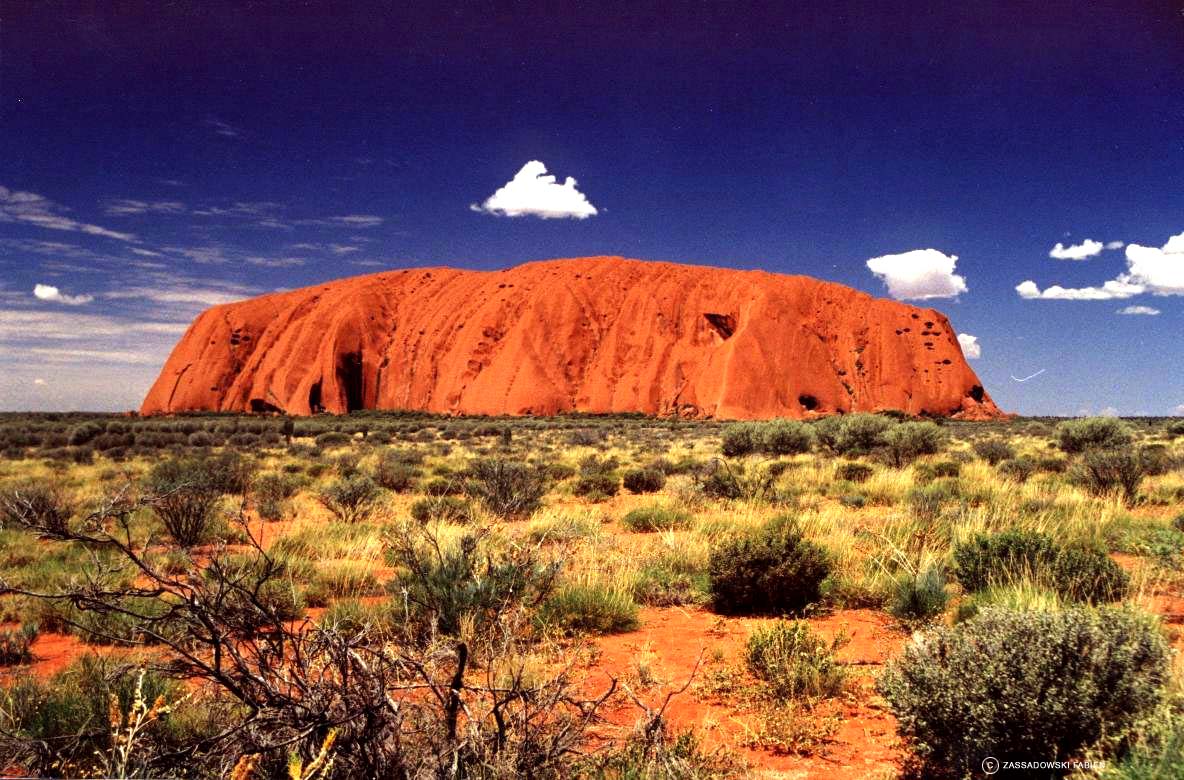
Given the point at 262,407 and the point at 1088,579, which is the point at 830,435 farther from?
the point at 262,407

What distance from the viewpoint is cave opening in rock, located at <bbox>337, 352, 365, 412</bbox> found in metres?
65.6

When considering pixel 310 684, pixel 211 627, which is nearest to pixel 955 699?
pixel 310 684

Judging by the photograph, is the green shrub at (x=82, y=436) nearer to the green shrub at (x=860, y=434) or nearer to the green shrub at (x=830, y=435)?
the green shrub at (x=830, y=435)

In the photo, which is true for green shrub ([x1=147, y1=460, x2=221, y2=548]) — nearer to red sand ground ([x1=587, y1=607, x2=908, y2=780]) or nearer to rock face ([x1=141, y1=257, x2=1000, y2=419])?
red sand ground ([x1=587, y1=607, x2=908, y2=780])

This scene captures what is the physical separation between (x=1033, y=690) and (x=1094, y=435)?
19.2 m

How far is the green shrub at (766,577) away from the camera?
18.8 ft

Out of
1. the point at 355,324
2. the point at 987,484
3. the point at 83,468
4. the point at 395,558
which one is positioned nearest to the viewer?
the point at 395,558

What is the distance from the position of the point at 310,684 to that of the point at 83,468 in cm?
2005

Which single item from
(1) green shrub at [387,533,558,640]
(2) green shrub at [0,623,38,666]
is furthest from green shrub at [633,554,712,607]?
(2) green shrub at [0,623,38,666]

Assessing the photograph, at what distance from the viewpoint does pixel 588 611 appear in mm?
5293

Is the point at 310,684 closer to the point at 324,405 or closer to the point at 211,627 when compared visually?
the point at 211,627

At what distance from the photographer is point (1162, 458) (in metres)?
14.0

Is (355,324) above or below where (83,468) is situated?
above

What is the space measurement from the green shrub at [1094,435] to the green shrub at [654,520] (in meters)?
13.8
